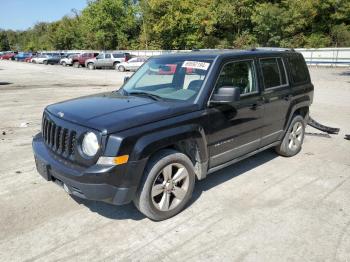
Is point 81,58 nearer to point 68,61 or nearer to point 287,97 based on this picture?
point 68,61

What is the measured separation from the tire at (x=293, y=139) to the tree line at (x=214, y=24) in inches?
1385

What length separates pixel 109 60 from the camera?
116 feet

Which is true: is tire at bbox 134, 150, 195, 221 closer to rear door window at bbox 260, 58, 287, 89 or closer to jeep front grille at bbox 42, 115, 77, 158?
jeep front grille at bbox 42, 115, 77, 158

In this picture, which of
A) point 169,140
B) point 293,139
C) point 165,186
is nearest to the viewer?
point 169,140

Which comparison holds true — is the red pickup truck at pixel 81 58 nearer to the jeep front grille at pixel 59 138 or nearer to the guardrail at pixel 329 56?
the guardrail at pixel 329 56

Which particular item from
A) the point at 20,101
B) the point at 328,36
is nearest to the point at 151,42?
the point at 328,36

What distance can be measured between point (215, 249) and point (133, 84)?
265 centimetres

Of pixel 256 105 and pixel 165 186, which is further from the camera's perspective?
pixel 256 105

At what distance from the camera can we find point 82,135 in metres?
3.61

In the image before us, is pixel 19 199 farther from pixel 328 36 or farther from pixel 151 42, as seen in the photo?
pixel 151 42

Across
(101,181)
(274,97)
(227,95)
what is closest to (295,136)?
(274,97)

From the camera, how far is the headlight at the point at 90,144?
→ 354 centimetres

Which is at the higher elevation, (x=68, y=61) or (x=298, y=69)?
(x=298, y=69)

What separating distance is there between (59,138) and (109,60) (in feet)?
107
